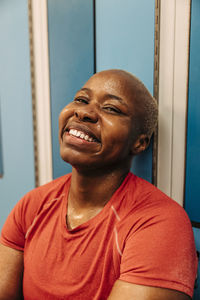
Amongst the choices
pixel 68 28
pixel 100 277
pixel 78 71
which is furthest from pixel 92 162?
pixel 68 28

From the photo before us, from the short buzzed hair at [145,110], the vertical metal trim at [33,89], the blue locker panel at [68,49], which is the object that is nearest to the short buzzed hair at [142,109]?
the short buzzed hair at [145,110]

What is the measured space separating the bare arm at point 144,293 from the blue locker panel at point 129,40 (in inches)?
20.7

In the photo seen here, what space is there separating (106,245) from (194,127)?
0.57 metres

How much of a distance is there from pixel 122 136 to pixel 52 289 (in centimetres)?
58

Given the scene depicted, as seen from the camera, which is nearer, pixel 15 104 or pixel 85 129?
pixel 85 129

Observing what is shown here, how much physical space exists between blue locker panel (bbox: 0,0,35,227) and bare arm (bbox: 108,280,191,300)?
3.23 ft

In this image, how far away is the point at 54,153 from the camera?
152 centimetres

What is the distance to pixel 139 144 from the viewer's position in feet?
3.51

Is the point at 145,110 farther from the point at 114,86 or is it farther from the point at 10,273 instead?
the point at 10,273

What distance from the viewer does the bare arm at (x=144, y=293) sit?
0.75 metres

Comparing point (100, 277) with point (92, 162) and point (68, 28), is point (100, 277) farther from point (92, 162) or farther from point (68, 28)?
point (68, 28)

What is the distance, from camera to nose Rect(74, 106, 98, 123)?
977 millimetres

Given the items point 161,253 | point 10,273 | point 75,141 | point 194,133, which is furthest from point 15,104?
point 161,253

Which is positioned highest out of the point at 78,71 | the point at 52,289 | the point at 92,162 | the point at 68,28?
the point at 68,28
